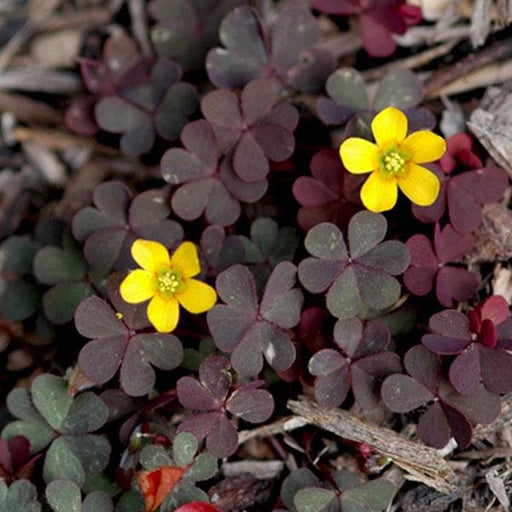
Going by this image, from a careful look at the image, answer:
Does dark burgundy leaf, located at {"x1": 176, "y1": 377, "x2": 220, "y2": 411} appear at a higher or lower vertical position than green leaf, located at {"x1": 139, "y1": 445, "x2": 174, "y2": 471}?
higher

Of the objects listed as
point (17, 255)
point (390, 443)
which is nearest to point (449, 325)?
point (390, 443)

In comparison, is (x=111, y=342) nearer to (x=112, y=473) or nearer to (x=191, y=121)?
(x=112, y=473)

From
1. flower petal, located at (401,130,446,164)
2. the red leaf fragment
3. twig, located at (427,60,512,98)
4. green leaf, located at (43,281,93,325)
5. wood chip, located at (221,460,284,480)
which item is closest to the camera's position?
the red leaf fragment

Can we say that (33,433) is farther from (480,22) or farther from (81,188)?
(480,22)

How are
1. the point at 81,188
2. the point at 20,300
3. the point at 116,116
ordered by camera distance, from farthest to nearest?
the point at 81,188 → the point at 116,116 → the point at 20,300

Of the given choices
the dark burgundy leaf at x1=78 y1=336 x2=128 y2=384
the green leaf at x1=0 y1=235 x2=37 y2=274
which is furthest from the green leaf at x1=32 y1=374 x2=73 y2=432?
the green leaf at x1=0 y1=235 x2=37 y2=274

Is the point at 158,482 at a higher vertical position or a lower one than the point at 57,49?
lower

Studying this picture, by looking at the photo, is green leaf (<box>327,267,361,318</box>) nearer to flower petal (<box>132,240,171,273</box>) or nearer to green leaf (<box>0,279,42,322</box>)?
flower petal (<box>132,240,171,273</box>)

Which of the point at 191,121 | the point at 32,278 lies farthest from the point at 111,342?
the point at 191,121
